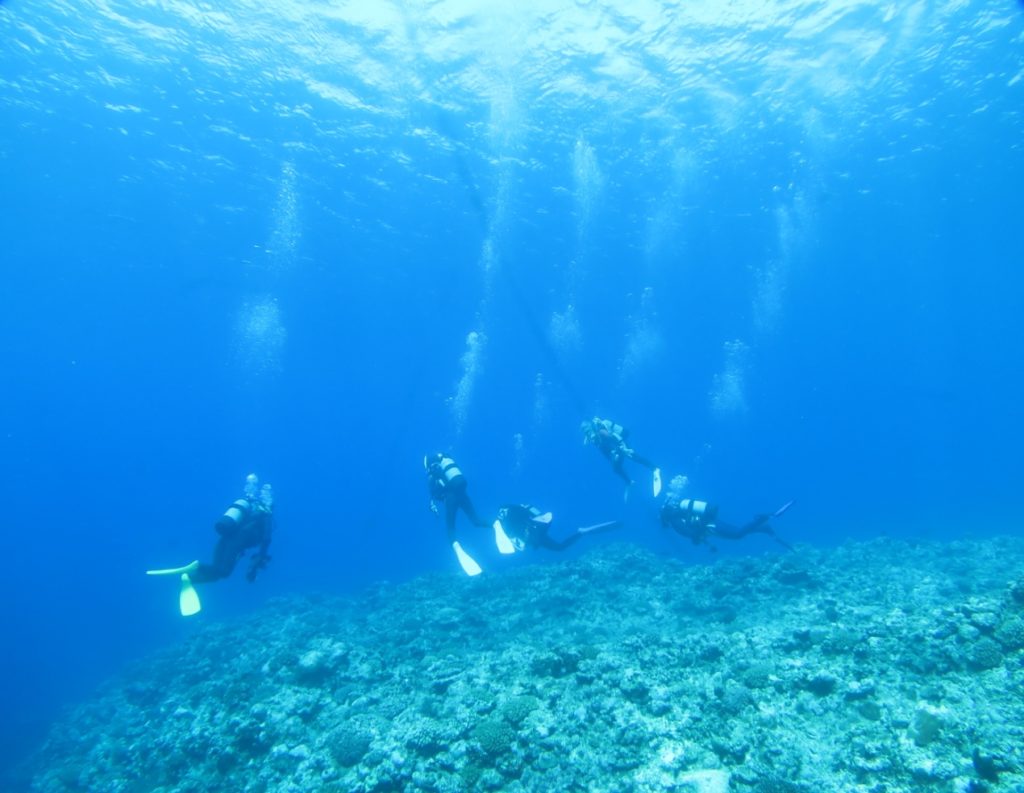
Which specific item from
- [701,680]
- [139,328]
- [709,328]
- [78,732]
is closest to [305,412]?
Result: [139,328]

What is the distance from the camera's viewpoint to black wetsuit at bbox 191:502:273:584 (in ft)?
34.3

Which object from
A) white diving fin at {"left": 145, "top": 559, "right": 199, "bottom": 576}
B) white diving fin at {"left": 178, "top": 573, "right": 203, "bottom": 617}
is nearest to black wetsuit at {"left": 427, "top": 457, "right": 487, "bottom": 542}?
white diving fin at {"left": 145, "top": 559, "right": 199, "bottom": 576}

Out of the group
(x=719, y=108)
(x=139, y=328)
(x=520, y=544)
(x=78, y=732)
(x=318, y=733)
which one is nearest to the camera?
(x=318, y=733)

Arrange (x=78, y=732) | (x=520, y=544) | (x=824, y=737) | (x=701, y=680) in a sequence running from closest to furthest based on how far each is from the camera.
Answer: (x=824, y=737), (x=701, y=680), (x=520, y=544), (x=78, y=732)

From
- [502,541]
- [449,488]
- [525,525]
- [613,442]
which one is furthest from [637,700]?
[613,442]

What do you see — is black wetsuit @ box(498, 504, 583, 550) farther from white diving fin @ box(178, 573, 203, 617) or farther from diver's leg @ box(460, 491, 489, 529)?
white diving fin @ box(178, 573, 203, 617)

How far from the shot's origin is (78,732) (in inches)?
620

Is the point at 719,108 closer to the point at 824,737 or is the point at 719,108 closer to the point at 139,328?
the point at 824,737

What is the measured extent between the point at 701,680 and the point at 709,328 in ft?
220

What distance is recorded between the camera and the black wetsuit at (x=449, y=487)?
12.1 meters

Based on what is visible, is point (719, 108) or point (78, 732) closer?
point (78, 732)

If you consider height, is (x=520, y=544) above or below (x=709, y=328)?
below

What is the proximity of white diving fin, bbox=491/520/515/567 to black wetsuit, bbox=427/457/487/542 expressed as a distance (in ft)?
2.48

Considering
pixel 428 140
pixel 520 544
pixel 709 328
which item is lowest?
pixel 520 544
